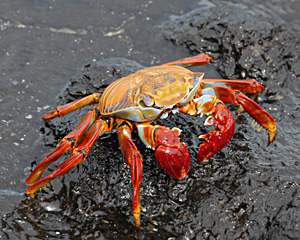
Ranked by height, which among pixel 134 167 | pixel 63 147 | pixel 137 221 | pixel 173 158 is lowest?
pixel 137 221

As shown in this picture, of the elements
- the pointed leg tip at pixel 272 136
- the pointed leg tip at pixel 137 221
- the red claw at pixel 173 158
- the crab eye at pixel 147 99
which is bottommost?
the pointed leg tip at pixel 137 221

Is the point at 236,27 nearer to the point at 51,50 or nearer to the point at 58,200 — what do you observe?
the point at 51,50

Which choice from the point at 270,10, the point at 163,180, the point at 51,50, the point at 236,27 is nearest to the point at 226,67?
the point at 236,27

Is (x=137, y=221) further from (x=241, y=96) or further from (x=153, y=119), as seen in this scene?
(x=241, y=96)

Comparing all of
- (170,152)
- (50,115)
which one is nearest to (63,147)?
(50,115)

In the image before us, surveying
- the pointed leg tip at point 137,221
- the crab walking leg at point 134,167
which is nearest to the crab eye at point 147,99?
the crab walking leg at point 134,167

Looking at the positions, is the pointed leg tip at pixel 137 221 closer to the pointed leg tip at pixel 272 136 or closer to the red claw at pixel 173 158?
the red claw at pixel 173 158
